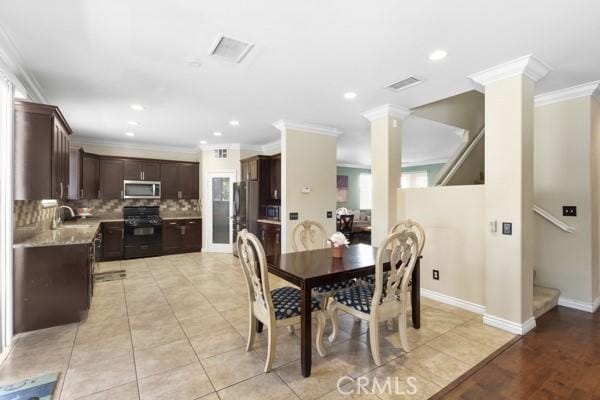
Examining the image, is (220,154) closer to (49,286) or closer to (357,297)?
(49,286)

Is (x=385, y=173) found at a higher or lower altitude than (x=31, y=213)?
higher

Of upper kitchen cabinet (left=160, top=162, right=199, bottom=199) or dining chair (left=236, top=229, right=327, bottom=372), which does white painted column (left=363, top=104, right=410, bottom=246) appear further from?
upper kitchen cabinet (left=160, top=162, right=199, bottom=199)

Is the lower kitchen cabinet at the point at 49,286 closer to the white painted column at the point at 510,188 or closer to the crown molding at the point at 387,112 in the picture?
the crown molding at the point at 387,112

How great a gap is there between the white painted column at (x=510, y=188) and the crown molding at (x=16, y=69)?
4.24 meters

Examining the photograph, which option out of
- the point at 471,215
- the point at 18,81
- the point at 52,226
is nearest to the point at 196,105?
the point at 18,81

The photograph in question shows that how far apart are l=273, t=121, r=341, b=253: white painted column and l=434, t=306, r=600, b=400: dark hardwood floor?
3.09 m

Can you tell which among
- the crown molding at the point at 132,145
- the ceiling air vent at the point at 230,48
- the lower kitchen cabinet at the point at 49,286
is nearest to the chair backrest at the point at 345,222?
the crown molding at the point at 132,145

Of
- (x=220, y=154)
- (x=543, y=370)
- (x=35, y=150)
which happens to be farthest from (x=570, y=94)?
(x=220, y=154)

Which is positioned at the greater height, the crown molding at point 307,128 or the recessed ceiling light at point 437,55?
the recessed ceiling light at point 437,55

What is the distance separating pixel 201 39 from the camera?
2.39m

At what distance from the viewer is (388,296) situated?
2.41 m

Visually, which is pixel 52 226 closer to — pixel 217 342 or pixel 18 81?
pixel 18 81

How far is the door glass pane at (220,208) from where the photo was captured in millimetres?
7016

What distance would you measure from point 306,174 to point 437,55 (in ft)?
9.24
